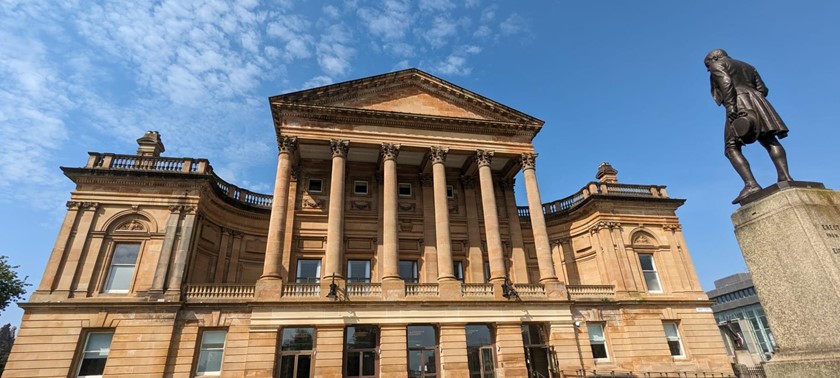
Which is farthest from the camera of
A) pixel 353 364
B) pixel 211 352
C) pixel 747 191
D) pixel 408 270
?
pixel 408 270

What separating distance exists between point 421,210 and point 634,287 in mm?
12927

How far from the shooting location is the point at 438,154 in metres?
22.5

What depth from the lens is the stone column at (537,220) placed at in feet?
67.2

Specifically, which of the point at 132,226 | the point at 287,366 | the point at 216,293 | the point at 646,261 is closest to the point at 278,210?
the point at 216,293

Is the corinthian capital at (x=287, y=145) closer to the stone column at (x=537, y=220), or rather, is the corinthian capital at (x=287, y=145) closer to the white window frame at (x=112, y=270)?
the white window frame at (x=112, y=270)

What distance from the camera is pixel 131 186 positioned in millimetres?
20453

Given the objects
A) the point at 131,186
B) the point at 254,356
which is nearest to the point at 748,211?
the point at 254,356

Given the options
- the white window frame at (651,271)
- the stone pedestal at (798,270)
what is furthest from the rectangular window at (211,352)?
the white window frame at (651,271)

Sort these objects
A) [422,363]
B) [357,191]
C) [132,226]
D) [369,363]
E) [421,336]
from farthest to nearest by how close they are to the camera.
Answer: [357,191] → [132,226] → [421,336] → [422,363] → [369,363]

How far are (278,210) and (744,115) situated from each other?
1751 cm

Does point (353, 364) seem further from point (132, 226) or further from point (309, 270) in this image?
point (132, 226)

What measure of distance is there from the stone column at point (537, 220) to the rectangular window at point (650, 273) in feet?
21.0

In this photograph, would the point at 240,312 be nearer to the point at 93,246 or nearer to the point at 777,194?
the point at 93,246

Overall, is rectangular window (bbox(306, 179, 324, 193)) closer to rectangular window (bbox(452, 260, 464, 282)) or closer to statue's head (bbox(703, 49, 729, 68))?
rectangular window (bbox(452, 260, 464, 282))
